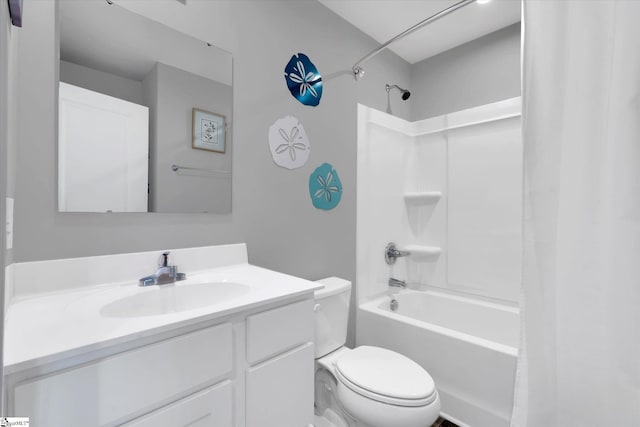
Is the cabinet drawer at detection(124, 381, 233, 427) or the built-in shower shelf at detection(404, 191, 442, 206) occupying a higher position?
the built-in shower shelf at detection(404, 191, 442, 206)

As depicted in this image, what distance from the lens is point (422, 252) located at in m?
2.32

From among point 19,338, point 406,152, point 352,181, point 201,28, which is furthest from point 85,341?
point 406,152

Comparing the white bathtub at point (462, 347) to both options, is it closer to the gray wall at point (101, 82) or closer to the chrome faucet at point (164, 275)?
the chrome faucet at point (164, 275)

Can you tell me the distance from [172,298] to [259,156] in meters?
0.77

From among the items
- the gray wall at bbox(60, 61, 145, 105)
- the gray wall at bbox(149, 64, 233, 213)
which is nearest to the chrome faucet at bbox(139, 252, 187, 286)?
the gray wall at bbox(149, 64, 233, 213)

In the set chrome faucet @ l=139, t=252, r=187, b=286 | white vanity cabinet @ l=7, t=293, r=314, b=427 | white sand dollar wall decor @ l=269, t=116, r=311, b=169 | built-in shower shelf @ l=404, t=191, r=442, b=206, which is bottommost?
white vanity cabinet @ l=7, t=293, r=314, b=427

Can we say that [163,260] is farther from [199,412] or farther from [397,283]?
[397,283]

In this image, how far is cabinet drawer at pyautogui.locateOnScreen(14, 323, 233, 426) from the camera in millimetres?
567

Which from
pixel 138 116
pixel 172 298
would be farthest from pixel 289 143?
pixel 172 298

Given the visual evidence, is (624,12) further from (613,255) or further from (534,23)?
(613,255)

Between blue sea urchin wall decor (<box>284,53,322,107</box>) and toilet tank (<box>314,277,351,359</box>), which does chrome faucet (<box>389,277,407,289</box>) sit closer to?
toilet tank (<box>314,277,351,359</box>)

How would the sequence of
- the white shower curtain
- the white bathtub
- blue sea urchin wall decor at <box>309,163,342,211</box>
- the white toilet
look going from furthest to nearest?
blue sea urchin wall decor at <box>309,163,342,211</box>, the white bathtub, the white toilet, the white shower curtain

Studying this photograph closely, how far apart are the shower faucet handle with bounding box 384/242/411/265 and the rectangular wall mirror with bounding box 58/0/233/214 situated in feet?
4.43

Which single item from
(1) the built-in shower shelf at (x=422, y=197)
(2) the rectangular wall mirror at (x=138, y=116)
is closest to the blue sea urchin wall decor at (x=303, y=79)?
(2) the rectangular wall mirror at (x=138, y=116)
